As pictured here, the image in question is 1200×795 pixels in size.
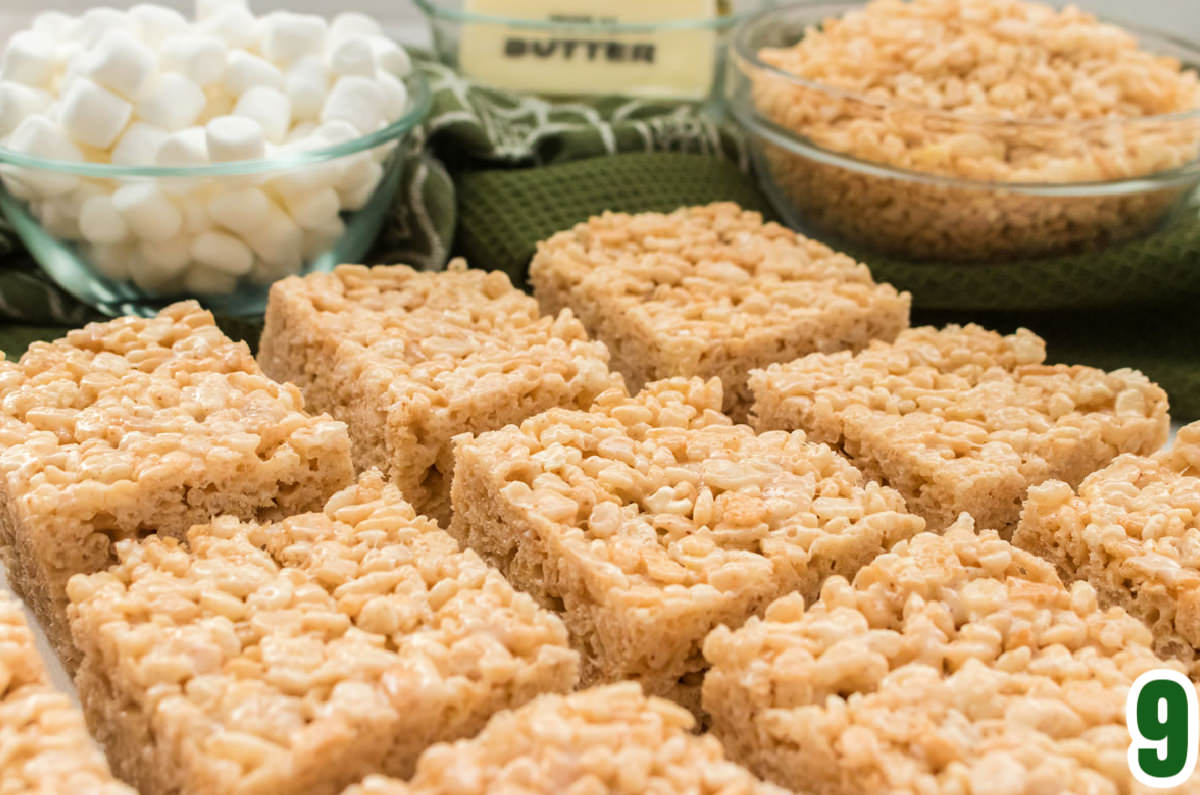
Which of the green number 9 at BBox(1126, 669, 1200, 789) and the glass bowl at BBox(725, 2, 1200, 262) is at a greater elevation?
the glass bowl at BBox(725, 2, 1200, 262)

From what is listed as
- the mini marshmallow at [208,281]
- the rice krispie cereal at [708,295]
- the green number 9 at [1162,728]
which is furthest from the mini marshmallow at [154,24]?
the green number 9 at [1162,728]

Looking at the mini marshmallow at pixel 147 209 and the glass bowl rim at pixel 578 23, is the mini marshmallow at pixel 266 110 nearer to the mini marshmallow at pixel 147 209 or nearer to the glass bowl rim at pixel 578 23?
the mini marshmallow at pixel 147 209

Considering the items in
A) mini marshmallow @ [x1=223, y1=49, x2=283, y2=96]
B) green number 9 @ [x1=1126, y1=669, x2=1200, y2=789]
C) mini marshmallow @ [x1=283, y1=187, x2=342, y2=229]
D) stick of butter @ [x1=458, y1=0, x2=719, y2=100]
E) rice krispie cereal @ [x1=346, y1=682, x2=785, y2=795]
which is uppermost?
mini marshmallow @ [x1=223, y1=49, x2=283, y2=96]

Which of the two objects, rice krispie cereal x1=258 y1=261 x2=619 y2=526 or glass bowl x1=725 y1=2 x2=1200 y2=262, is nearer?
rice krispie cereal x1=258 y1=261 x2=619 y2=526

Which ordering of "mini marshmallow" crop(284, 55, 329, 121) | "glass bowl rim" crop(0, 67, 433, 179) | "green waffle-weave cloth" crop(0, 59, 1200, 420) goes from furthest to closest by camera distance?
Answer: "green waffle-weave cloth" crop(0, 59, 1200, 420) < "mini marshmallow" crop(284, 55, 329, 121) < "glass bowl rim" crop(0, 67, 433, 179)

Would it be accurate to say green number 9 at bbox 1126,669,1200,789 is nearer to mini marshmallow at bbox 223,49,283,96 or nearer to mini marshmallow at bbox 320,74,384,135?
mini marshmallow at bbox 320,74,384,135

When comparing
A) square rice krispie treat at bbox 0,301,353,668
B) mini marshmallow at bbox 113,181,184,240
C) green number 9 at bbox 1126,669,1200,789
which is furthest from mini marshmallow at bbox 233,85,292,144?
green number 9 at bbox 1126,669,1200,789

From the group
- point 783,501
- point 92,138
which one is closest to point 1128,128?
point 783,501
